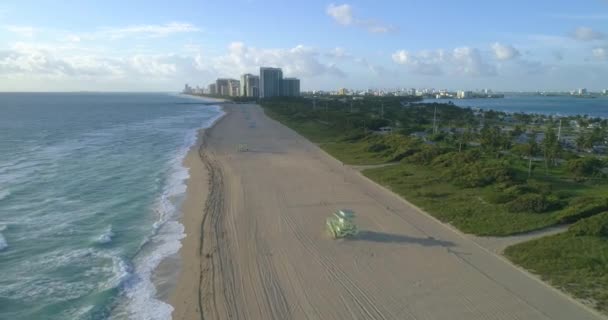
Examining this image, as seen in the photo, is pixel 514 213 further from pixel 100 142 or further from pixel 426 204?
pixel 100 142

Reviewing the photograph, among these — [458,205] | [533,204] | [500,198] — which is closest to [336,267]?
[458,205]

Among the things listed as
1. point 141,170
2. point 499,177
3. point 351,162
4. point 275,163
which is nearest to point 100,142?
point 141,170

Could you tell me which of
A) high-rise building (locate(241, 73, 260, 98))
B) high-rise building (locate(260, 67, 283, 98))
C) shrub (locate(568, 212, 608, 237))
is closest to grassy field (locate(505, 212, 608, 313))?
shrub (locate(568, 212, 608, 237))

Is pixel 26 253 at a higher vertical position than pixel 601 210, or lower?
lower

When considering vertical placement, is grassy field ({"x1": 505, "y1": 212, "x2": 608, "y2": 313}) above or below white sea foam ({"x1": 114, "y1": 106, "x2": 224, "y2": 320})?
above

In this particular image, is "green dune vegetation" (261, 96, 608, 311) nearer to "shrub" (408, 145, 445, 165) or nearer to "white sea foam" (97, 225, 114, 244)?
"shrub" (408, 145, 445, 165)

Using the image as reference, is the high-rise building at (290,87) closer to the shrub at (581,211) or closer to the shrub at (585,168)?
the shrub at (585,168)
